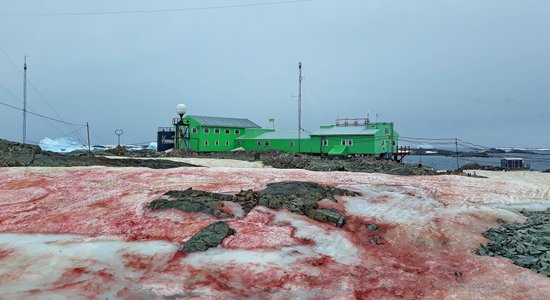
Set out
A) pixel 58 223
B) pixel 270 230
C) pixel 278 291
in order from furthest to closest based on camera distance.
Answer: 1. pixel 58 223
2. pixel 270 230
3. pixel 278 291

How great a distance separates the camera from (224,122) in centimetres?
6981

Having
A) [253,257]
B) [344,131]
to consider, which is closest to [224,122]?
[344,131]

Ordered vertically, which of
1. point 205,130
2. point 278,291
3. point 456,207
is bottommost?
point 278,291

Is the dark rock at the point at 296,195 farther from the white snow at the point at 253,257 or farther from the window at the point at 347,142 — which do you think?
the window at the point at 347,142

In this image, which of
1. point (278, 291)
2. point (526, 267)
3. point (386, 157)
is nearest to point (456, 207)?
point (526, 267)

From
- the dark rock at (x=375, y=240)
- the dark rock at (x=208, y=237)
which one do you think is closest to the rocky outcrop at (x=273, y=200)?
the dark rock at (x=375, y=240)

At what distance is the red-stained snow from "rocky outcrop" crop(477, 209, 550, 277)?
0.41 metres

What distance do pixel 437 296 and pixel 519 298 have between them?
1568mm

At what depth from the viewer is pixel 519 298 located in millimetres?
7883

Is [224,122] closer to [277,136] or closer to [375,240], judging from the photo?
[277,136]

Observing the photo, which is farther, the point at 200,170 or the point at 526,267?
the point at 200,170

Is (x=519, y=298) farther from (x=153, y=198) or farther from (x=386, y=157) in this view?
(x=386, y=157)

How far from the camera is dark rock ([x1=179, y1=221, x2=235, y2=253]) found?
422 inches

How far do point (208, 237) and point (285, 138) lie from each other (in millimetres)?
53115
